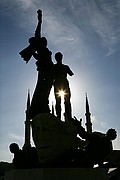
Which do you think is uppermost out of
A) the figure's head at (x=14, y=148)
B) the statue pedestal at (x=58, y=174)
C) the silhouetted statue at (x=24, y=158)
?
the figure's head at (x=14, y=148)

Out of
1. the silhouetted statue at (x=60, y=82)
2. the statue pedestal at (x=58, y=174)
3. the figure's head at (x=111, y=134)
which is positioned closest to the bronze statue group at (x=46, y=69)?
the silhouetted statue at (x=60, y=82)

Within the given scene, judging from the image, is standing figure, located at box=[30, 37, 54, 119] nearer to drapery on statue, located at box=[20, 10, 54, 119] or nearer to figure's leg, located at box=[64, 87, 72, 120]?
drapery on statue, located at box=[20, 10, 54, 119]

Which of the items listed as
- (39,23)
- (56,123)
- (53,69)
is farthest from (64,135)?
(39,23)

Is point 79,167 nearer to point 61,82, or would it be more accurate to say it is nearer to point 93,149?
point 93,149

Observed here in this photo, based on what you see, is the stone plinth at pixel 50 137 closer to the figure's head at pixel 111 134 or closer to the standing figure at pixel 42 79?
the standing figure at pixel 42 79

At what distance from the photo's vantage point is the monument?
417 cm

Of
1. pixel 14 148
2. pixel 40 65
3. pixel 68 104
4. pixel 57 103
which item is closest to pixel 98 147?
pixel 68 104

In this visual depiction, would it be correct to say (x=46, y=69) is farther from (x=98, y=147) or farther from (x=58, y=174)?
(x=58, y=174)

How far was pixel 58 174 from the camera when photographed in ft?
12.8

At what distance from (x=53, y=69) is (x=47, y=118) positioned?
68.8 inches

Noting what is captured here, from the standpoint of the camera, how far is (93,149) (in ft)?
15.5

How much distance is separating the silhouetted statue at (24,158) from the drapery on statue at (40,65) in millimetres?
912

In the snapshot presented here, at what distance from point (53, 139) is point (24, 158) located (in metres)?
0.87

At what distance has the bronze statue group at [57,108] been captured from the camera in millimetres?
4438
